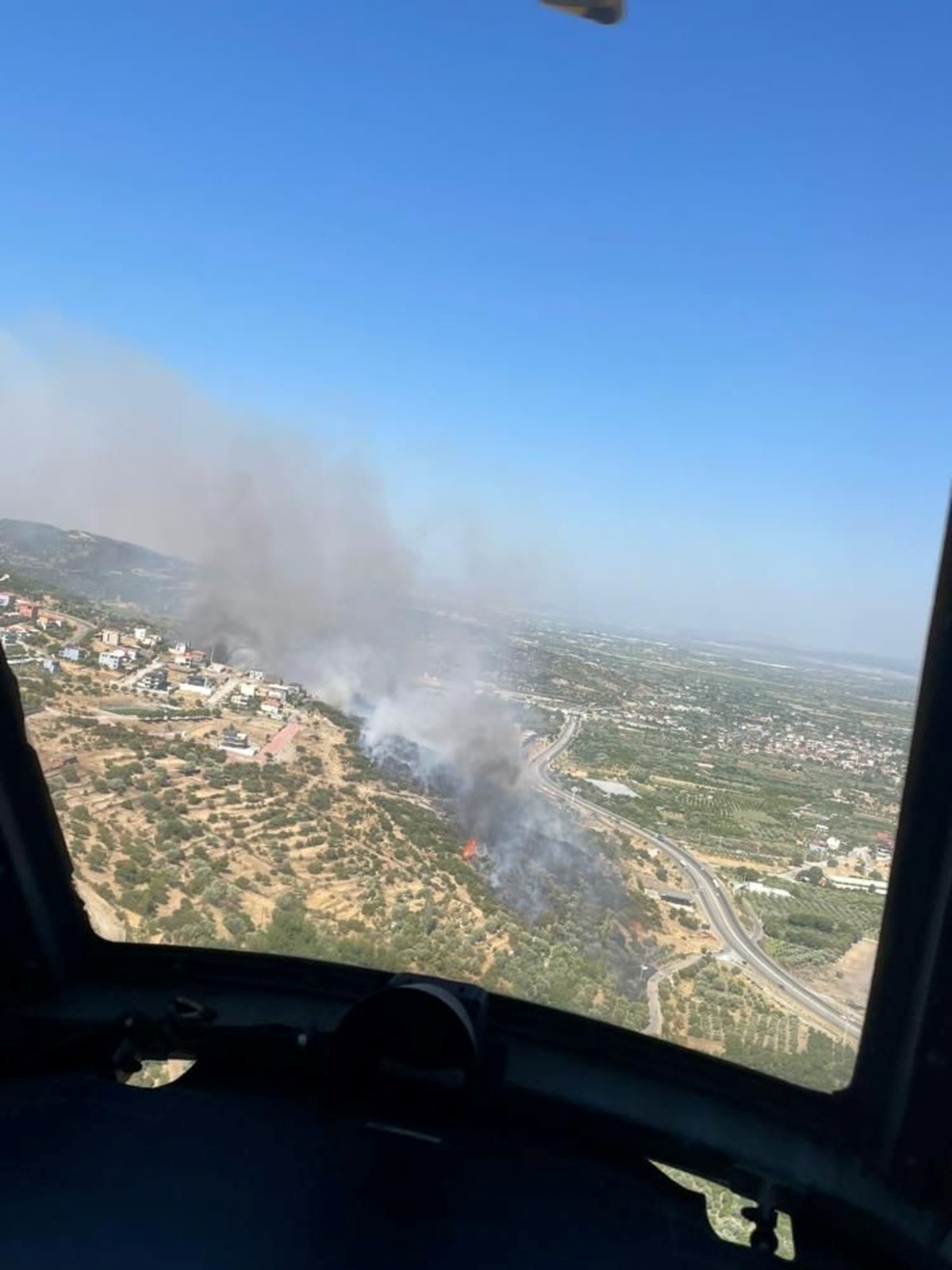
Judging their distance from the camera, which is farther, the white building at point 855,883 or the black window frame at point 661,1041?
the white building at point 855,883

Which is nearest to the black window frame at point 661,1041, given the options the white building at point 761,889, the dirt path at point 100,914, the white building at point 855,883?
the dirt path at point 100,914

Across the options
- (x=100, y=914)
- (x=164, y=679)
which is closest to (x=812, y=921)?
(x=100, y=914)

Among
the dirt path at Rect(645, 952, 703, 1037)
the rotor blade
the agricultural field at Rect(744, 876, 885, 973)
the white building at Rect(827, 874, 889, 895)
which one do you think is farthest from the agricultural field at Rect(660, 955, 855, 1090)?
the rotor blade

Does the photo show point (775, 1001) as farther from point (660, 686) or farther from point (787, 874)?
point (660, 686)

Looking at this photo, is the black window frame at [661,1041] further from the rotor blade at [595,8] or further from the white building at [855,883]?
the rotor blade at [595,8]

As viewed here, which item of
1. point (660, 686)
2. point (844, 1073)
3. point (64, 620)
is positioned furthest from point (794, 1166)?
point (64, 620)

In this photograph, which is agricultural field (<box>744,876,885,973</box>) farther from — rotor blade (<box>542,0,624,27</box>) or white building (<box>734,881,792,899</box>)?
rotor blade (<box>542,0,624,27</box>)

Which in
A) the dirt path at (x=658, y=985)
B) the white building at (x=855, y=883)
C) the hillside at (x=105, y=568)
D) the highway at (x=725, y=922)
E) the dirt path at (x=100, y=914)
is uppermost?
the hillside at (x=105, y=568)
